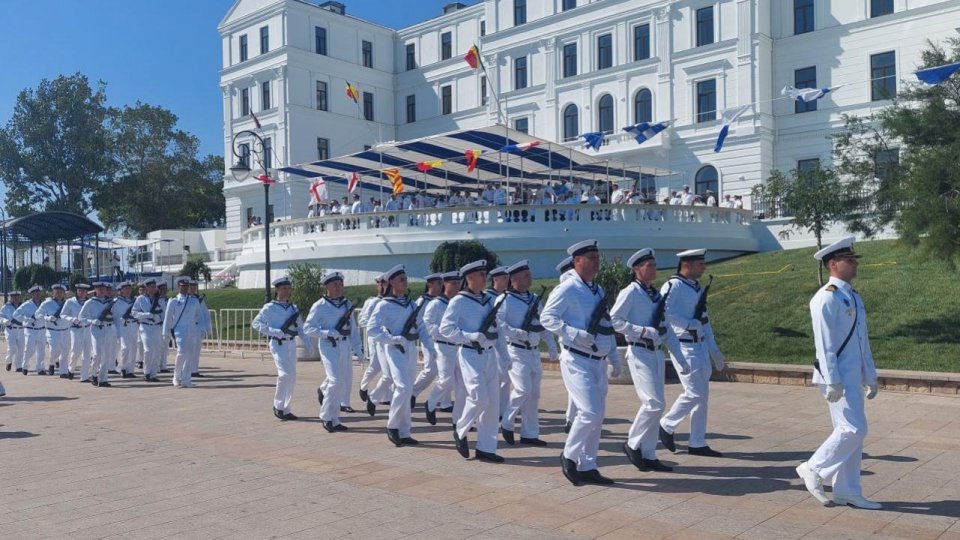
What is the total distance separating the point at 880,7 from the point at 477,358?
36202 millimetres

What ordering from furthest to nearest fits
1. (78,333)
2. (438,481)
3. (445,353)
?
(78,333)
(445,353)
(438,481)

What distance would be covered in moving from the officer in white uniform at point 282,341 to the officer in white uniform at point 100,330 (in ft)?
22.2

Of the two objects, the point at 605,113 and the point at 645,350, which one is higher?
the point at 605,113

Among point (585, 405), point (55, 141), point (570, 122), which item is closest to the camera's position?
point (585, 405)

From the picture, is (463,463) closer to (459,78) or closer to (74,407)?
(74,407)

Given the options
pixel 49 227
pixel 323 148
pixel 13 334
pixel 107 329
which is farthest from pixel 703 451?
pixel 323 148

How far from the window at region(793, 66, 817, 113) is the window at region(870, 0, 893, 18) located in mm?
3251

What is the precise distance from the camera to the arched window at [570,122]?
153ft

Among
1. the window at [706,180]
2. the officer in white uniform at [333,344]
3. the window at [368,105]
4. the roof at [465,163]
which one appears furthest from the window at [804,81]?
the officer in white uniform at [333,344]

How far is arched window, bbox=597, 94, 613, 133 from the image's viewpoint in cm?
4525

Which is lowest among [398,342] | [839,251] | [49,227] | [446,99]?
[398,342]

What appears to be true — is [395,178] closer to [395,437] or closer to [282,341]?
[282,341]

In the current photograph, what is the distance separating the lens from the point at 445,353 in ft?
34.4

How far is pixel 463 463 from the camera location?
28.8 feet
